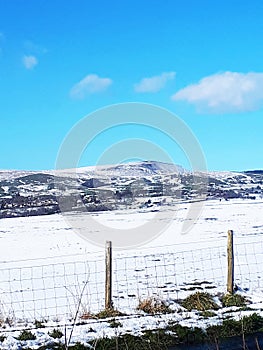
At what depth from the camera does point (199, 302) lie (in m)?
9.57

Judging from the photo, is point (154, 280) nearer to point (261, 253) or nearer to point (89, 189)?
point (261, 253)

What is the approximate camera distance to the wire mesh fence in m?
10.7

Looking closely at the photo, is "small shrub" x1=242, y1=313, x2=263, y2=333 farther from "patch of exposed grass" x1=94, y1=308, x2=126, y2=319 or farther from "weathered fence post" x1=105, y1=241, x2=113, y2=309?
"weathered fence post" x1=105, y1=241, x2=113, y2=309

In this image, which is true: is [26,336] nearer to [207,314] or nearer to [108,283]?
[108,283]

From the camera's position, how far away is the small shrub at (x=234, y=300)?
9688 mm

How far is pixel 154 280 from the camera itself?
14945 millimetres

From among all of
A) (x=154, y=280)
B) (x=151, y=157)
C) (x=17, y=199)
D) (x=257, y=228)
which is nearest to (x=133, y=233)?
(x=257, y=228)

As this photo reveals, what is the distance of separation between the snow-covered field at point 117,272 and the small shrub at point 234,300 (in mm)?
250

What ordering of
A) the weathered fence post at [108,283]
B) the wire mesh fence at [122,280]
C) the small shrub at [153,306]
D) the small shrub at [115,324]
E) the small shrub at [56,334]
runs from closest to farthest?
the small shrub at [56,334] < the small shrub at [115,324] < the small shrub at [153,306] < the weathered fence post at [108,283] < the wire mesh fence at [122,280]

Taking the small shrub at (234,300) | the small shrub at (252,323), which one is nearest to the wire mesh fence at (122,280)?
the small shrub at (234,300)

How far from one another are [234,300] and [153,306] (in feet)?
5.85

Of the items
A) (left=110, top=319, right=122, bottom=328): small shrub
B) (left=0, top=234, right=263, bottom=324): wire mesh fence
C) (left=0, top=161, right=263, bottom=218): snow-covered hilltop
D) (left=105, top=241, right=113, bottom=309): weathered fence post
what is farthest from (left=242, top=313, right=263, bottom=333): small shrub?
(left=0, top=161, right=263, bottom=218): snow-covered hilltop

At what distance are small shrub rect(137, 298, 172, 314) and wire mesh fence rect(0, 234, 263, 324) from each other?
0.21 metres

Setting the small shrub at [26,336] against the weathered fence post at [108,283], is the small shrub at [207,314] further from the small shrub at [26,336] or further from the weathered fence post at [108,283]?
the small shrub at [26,336]
